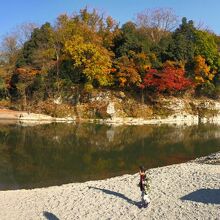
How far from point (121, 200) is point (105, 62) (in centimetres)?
3766

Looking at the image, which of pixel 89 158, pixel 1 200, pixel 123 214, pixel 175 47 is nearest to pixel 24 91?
pixel 175 47

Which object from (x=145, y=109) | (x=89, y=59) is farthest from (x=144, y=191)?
(x=89, y=59)

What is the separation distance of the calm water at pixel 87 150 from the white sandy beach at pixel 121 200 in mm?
3379

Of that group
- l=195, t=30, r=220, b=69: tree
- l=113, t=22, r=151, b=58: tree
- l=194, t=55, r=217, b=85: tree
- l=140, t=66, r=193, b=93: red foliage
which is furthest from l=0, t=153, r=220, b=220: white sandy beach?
l=195, t=30, r=220, b=69: tree

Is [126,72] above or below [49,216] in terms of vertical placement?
above

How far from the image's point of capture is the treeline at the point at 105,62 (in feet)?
171

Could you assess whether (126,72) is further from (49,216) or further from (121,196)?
(49,216)

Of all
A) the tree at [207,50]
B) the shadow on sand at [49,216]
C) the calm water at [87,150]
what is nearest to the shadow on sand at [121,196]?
the shadow on sand at [49,216]

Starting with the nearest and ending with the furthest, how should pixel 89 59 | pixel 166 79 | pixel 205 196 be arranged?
pixel 205 196
pixel 89 59
pixel 166 79

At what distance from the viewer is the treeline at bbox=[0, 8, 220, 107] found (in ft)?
171

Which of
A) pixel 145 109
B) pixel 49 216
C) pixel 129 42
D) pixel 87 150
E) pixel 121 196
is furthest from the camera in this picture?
pixel 129 42

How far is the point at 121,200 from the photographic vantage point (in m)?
15.0

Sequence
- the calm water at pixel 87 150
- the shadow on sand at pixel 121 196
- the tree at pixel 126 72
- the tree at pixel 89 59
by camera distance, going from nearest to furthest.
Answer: the shadow on sand at pixel 121 196 < the calm water at pixel 87 150 < the tree at pixel 89 59 < the tree at pixel 126 72

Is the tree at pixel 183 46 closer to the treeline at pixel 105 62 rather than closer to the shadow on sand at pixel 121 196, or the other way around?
the treeline at pixel 105 62
